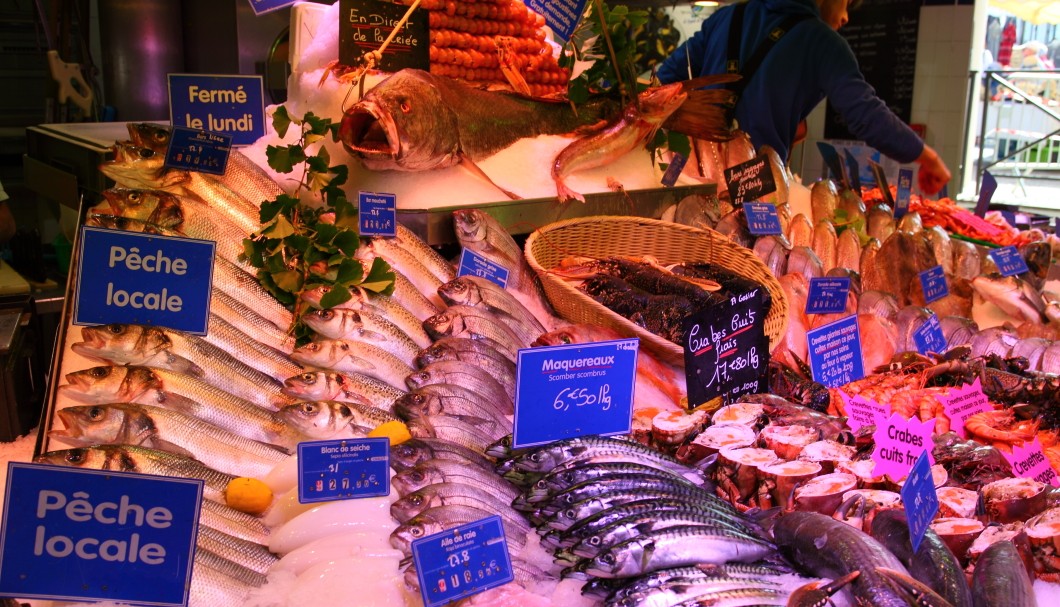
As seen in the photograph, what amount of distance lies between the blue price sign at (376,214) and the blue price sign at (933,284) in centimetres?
231

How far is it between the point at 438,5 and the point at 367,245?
1.37 meters

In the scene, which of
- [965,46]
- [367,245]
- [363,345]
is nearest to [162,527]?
[363,345]

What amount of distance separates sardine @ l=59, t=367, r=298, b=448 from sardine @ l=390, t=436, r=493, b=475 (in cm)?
31

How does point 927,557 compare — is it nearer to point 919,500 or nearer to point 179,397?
point 919,500

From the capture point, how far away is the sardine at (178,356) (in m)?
2.01

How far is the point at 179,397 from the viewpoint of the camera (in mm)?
1978

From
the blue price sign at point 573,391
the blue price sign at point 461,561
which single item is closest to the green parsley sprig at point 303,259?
the blue price sign at point 573,391

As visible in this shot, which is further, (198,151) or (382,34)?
(382,34)

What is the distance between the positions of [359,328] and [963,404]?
184cm

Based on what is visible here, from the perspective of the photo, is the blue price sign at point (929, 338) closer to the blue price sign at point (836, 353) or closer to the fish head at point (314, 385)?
the blue price sign at point (836, 353)

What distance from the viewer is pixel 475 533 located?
1511mm

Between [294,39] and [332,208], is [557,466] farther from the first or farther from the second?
[294,39]

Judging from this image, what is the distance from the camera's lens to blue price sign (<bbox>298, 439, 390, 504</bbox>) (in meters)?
1.68

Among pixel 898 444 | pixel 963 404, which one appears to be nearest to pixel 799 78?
pixel 963 404
